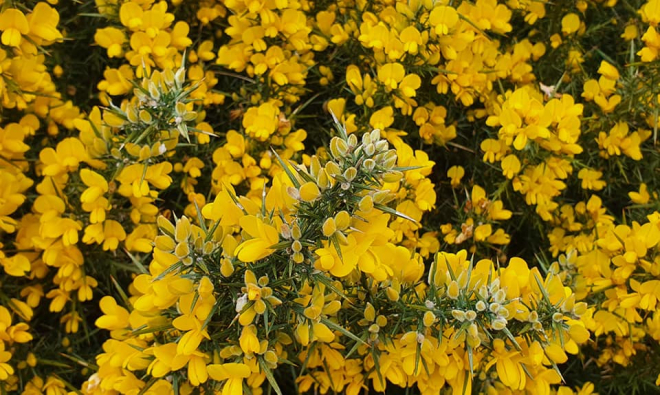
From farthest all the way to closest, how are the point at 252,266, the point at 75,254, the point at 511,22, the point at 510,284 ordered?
the point at 511,22 < the point at 75,254 < the point at 510,284 < the point at 252,266

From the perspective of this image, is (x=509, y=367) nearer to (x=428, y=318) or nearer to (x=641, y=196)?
(x=428, y=318)

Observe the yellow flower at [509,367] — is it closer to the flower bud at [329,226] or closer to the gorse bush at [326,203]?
the gorse bush at [326,203]

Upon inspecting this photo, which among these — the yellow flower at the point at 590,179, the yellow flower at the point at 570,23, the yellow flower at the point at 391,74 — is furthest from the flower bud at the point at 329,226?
the yellow flower at the point at 570,23

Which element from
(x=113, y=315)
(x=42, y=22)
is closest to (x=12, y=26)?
(x=42, y=22)

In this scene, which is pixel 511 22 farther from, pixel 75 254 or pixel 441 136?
pixel 75 254

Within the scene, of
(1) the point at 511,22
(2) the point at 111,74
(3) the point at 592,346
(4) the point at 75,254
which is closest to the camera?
(4) the point at 75,254

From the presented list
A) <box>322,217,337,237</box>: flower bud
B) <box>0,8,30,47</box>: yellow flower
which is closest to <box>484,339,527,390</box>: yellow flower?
<box>322,217,337,237</box>: flower bud

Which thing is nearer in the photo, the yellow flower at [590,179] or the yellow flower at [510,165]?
the yellow flower at [510,165]

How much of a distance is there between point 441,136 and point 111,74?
3.38 feet

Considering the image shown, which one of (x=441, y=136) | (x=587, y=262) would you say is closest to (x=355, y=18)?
(x=441, y=136)

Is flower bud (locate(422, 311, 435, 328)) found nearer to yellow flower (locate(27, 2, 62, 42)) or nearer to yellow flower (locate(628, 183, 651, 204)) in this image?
yellow flower (locate(628, 183, 651, 204))

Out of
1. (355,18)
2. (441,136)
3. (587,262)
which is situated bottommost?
(587,262)

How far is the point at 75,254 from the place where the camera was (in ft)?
5.22

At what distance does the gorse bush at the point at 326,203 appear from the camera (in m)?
1.10
